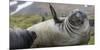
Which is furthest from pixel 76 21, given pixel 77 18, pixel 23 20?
pixel 23 20

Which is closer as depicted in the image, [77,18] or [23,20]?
[23,20]

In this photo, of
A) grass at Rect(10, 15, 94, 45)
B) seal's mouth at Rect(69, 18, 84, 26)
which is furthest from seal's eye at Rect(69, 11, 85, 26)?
grass at Rect(10, 15, 94, 45)

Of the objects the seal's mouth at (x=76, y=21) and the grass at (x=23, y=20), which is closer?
the grass at (x=23, y=20)

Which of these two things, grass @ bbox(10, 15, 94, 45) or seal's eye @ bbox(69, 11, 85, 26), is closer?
grass @ bbox(10, 15, 94, 45)

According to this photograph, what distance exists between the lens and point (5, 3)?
1527 mm

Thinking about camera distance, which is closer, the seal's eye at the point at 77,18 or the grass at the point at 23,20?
the grass at the point at 23,20

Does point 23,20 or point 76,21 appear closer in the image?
point 23,20

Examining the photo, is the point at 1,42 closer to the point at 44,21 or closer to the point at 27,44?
the point at 27,44

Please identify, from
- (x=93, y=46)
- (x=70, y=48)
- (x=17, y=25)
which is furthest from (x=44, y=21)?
(x=93, y=46)

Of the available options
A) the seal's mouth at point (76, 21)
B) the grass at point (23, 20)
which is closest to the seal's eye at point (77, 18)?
the seal's mouth at point (76, 21)

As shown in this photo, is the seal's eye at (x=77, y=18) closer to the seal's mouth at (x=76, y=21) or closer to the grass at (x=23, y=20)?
the seal's mouth at (x=76, y=21)

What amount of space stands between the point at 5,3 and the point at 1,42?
386 millimetres

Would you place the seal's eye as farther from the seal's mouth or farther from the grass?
the grass

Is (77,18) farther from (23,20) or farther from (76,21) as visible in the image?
(23,20)
